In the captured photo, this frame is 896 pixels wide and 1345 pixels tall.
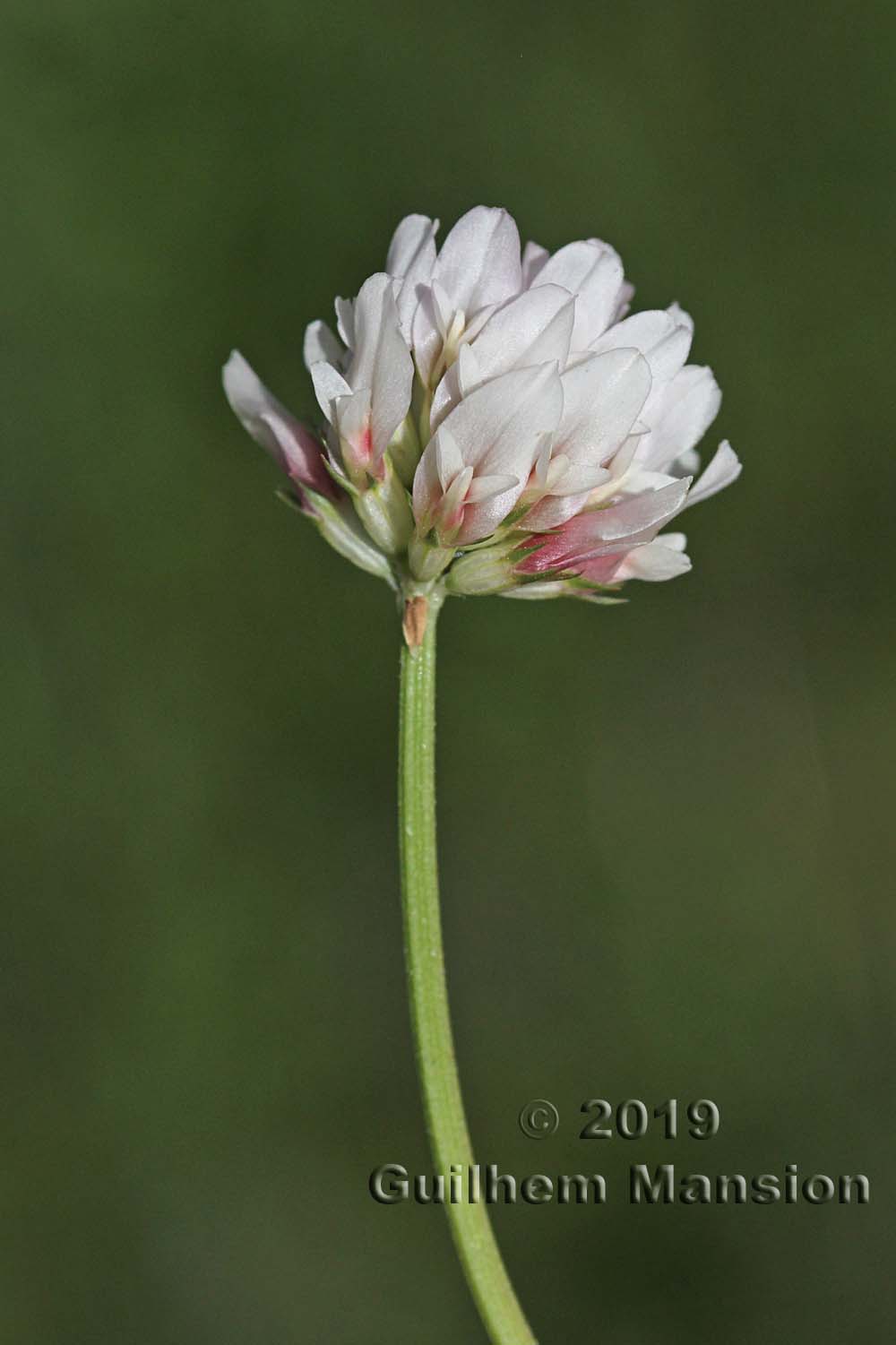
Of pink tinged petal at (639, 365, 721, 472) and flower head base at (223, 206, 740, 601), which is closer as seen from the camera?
flower head base at (223, 206, 740, 601)

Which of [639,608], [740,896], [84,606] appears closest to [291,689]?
[84,606]

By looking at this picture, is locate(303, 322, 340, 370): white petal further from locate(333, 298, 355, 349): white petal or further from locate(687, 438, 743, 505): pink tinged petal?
locate(687, 438, 743, 505): pink tinged petal

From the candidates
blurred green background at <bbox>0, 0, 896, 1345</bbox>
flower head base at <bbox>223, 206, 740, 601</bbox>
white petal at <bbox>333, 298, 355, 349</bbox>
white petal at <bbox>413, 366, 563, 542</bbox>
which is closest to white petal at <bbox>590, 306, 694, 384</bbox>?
flower head base at <bbox>223, 206, 740, 601</bbox>

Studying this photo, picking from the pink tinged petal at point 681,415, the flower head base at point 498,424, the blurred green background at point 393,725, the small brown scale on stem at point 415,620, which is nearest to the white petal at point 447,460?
the flower head base at point 498,424

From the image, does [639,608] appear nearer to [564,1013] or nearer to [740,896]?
[740,896]

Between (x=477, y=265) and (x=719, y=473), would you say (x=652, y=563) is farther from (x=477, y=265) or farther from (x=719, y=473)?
(x=477, y=265)

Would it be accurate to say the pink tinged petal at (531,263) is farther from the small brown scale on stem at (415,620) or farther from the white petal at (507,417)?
the small brown scale on stem at (415,620)
